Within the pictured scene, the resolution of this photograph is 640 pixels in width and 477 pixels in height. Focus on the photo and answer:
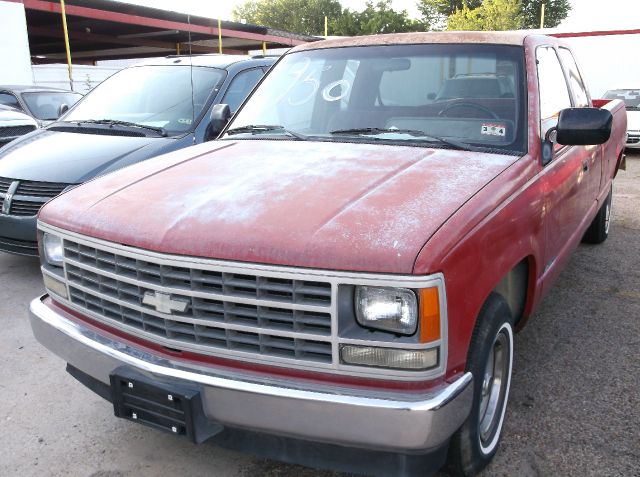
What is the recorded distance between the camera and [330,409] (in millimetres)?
1936

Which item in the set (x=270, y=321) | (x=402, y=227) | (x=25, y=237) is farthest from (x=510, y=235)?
(x=25, y=237)

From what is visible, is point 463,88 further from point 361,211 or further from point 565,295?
point 565,295

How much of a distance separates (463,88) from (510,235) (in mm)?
1210

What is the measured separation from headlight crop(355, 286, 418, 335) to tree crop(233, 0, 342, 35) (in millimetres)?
68145

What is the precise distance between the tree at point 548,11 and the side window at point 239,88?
5038cm

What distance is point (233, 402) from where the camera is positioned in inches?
81.2

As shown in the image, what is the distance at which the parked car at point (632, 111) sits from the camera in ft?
40.8

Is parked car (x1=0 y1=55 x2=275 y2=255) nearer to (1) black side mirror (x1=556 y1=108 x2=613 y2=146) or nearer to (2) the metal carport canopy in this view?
(1) black side mirror (x1=556 y1=108 x2=613 y2=146)

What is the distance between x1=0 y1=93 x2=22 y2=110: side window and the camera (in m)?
9.16

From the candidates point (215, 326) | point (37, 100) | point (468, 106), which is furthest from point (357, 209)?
point (37, 100)

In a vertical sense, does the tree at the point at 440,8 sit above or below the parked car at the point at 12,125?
above

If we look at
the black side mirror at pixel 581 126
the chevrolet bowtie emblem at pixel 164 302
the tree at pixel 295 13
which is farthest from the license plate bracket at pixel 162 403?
the tree at pixel 295 13

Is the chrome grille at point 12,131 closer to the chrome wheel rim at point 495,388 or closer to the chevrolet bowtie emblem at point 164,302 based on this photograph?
the chevrolet bowtie emblem at point 164,302

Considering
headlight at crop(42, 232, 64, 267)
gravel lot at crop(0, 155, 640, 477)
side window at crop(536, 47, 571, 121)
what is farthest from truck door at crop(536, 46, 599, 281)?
headlight at crop(42, 232, 64, 267)
